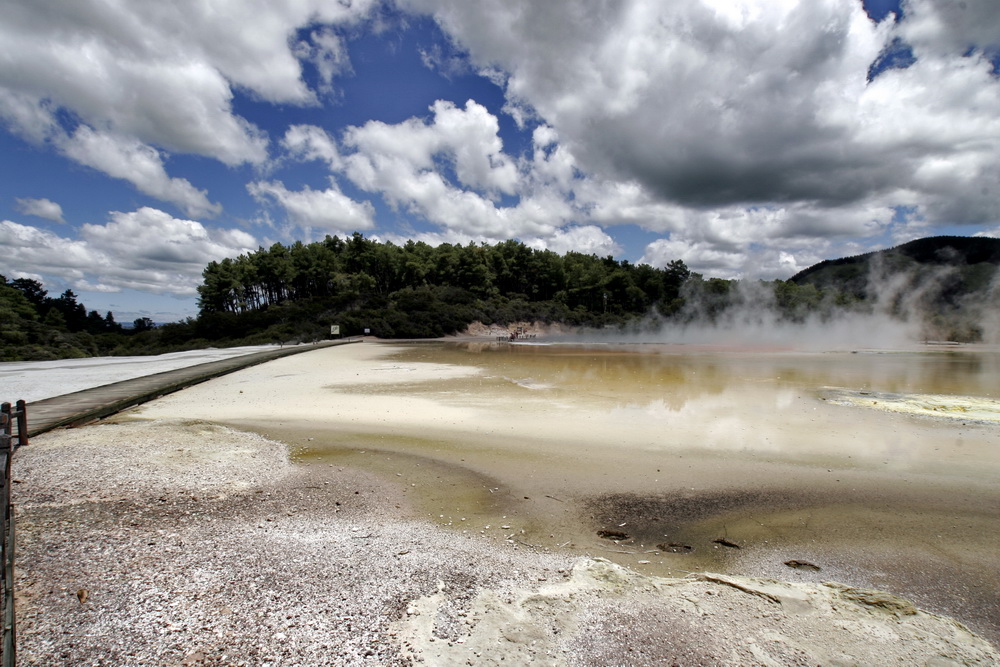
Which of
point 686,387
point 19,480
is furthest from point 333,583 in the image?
point 686,387

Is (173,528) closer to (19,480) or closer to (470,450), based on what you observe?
(19,480)

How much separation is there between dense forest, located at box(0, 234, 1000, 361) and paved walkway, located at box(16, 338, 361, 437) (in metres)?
12.2

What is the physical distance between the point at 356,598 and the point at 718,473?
17.1ft

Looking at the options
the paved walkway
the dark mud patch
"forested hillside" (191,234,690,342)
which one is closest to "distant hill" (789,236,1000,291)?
"forested hillside" (191,234,690,342)

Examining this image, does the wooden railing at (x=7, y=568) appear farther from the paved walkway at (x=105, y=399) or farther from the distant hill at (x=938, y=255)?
the distant hill at (x=938, y=255)

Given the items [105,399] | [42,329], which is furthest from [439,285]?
[105,399]

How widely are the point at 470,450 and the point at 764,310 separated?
52215mm

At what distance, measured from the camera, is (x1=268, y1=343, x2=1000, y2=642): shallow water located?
444cm

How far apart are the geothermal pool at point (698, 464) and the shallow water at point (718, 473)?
0.03m

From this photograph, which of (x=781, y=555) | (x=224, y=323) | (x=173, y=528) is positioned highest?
(x=224, y=323)

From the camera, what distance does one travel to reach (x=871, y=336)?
39781mm

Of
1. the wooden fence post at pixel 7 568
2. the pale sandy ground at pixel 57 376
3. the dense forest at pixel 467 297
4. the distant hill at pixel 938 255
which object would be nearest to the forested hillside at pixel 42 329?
the dense forest at pixel 467 297

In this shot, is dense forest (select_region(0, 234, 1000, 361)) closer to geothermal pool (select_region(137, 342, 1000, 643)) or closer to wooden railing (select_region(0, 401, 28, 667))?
geothermal pool (select_region(137, 342, 1000, 643))

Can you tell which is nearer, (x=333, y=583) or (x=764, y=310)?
(x=333, y=583)
